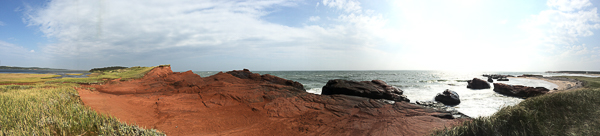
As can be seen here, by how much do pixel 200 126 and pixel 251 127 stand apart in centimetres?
157

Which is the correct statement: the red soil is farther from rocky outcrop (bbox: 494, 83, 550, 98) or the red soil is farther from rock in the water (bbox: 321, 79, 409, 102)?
rocky outcrop (bbox: 494, 83, 550, 98)

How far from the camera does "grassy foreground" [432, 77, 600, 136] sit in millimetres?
3709

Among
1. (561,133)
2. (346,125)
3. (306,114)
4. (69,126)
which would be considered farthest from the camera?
(306,114)

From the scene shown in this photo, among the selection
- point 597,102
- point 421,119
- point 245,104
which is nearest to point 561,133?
point 597,102

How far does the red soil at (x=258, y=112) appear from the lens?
627 centimetres

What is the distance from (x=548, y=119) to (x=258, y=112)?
8058 mm

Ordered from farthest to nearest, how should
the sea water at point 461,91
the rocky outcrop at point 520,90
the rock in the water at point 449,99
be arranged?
the rocky outcrop at point 520,90, the rock in the water at point 449,99, the sea water at point 461,91

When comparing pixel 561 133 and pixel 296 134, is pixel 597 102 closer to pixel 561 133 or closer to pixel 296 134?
A: pixel 561 133

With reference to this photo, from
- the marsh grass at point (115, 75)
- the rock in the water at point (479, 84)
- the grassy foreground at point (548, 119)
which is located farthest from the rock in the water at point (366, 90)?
the rock in the water at point (479, 84)

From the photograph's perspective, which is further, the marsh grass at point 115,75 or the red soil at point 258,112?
the marsh grass at point 115,75

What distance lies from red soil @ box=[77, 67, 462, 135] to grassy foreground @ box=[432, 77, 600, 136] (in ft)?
7.80

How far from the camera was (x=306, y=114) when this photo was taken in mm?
8414

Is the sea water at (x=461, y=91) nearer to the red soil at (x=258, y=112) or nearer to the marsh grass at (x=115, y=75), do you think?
the red soil at (x=258, y=112)

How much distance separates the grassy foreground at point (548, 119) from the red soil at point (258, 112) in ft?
7.80
